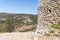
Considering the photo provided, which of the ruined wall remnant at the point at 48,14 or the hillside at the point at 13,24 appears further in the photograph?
the hillside at the point at 13,24

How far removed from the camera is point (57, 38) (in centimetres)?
568

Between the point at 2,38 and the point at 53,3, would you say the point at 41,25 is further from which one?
the point at 2,38

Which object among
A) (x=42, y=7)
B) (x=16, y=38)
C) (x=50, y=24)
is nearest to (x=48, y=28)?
(x=50, y=24)

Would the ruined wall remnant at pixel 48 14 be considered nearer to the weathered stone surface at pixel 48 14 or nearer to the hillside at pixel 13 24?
the weathered stone surface at pixel 48 14

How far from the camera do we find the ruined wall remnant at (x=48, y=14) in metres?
5.93

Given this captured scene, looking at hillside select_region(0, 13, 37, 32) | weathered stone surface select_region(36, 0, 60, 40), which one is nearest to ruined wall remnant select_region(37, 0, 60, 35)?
weathered stone surface select_region(36, 0, 60, 40)

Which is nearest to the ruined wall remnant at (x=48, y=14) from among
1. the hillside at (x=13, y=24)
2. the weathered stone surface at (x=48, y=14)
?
the weathered stone surface at (x=48, y=14)

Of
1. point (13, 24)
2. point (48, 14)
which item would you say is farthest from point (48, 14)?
point (13, 24)

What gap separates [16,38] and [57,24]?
153 inches

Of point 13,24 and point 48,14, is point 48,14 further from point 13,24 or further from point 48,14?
point 13,24

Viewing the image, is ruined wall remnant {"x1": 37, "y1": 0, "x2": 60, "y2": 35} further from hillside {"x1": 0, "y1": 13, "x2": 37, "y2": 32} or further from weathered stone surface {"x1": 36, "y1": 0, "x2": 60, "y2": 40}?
hillside {"x1": 0, "y1": 13, "x2": 37, "y2": 32}

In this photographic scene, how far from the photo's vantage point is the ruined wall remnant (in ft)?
19.5

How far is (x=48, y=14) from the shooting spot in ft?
20.4

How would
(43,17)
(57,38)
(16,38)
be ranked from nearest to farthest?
(57,38) < (43,17) < (16,38)
